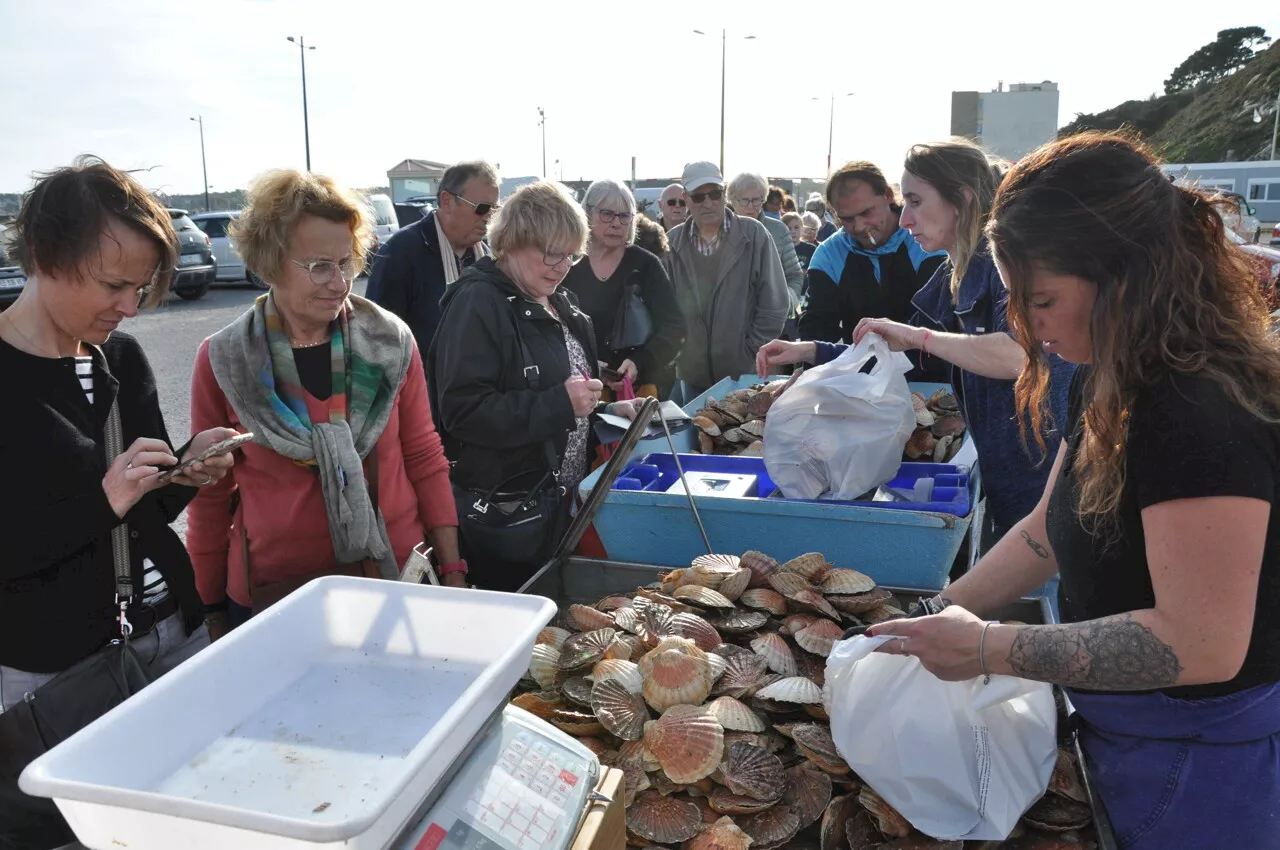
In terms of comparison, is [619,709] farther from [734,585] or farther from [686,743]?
[734,585]

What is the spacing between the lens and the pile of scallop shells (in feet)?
4.74

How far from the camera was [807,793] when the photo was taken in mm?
1513

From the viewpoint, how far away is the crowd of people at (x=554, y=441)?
1.19 metres

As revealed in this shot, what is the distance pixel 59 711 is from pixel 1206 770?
6.71 ft

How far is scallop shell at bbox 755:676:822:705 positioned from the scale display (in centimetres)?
63

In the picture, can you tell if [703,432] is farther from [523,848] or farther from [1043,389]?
[523,848]

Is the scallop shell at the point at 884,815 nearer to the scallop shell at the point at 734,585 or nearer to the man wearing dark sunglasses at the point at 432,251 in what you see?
the scallop shell at the point at 734,585

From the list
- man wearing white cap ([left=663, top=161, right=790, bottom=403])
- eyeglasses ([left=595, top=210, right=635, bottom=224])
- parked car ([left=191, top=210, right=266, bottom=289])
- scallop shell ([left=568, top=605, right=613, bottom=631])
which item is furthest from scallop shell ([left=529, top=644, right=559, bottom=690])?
parked car ([left=191, top=210, right=266, bottom=289])

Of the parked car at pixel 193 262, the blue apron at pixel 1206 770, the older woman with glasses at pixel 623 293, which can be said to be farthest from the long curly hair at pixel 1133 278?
the parked car at pixel 193 262

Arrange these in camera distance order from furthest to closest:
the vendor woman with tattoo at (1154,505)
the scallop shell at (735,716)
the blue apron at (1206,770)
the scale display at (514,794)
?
the scallop shell at (735,716) → the blue apron at (1206,770) → the vendor woman with tattoo at (1154,505) → the scale display at (514,794)

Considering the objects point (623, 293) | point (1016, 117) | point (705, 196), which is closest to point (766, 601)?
point (623, 293)

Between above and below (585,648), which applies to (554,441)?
above

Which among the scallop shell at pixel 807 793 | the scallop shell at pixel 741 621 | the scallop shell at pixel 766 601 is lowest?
the scallop shell at pixel 807 793

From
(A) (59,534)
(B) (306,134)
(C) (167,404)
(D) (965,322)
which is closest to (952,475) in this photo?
(D) (965,322)
